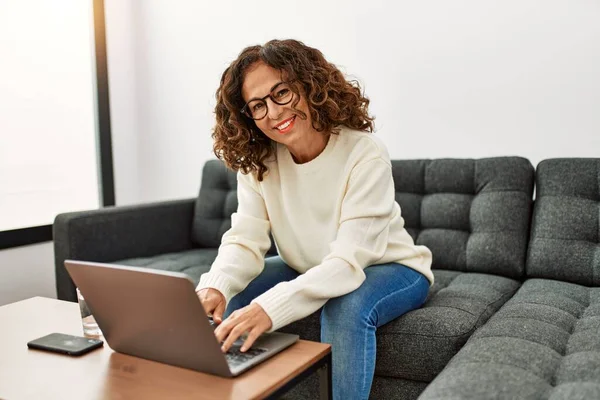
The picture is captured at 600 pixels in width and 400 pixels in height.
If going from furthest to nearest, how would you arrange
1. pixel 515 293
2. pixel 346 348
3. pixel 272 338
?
pixel 515 293 → pixel 346 348 → pixel 272 338

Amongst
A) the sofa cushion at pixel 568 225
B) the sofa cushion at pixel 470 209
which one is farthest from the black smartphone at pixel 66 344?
the sofa cushion at pixel 568 225

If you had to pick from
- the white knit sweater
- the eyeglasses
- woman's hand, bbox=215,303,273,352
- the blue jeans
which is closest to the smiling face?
the eyeglasses

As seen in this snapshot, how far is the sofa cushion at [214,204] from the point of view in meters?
2.72

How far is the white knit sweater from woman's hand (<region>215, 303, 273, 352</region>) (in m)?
0.19

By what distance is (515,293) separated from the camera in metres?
1.95

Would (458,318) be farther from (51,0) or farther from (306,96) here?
(51,0)

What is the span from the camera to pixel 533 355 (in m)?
1.28

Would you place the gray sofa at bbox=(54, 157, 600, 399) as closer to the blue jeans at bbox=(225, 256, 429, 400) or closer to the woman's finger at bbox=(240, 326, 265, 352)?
the blue jeans at bbox=(225, 256, 429, 400)

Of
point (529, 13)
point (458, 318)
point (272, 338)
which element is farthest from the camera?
point (529, 13)

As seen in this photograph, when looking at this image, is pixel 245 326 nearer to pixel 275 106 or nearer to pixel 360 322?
pixel 360 322

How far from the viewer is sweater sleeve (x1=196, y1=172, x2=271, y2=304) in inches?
60.7

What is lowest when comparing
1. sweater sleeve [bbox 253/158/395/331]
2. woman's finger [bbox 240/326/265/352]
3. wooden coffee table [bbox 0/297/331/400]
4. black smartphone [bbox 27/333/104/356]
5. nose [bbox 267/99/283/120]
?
black smartphone [bbox 27/333/104/356]

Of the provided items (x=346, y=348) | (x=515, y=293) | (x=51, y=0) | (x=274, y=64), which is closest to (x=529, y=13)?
(x=515, y=293)

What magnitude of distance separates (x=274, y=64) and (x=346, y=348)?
747 mm
